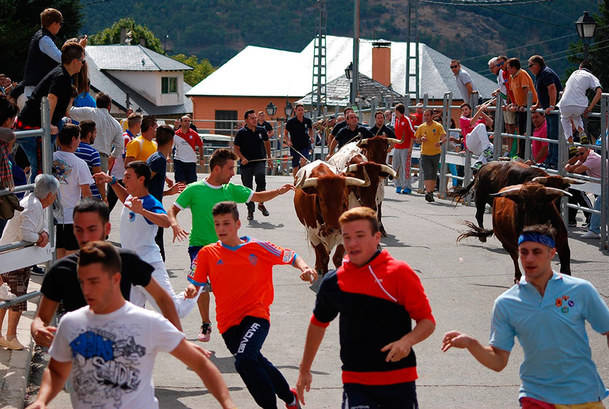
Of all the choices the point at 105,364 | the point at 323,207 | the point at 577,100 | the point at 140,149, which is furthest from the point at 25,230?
A: the point at 577,100

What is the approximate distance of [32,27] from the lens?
3756 centimetres

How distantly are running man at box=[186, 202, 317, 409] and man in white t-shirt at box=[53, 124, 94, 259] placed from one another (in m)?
2.66

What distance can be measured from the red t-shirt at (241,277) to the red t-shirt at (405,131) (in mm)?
15756

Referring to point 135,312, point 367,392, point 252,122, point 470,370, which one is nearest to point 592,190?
point 252,122

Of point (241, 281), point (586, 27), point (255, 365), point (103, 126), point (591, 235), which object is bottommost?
point (591, 235)

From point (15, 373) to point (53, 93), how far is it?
3.31 meters

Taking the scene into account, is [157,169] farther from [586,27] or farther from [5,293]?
[586,27]

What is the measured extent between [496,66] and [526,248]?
46.4 feet

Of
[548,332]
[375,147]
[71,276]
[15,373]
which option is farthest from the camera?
[375,147]

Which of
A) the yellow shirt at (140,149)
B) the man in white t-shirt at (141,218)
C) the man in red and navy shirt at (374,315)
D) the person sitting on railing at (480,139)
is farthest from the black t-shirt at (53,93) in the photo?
the person sitting on railing at (480,139)

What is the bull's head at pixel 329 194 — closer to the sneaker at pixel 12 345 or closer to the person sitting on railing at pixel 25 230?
the person sitting on railing at pixel 25 230

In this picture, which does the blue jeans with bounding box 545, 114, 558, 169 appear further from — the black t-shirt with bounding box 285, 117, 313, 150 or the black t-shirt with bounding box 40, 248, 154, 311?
the black t-shirt with bounding box 40, 248, 154, 311

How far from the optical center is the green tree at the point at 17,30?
35594mm

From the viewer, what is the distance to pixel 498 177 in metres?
14.8
